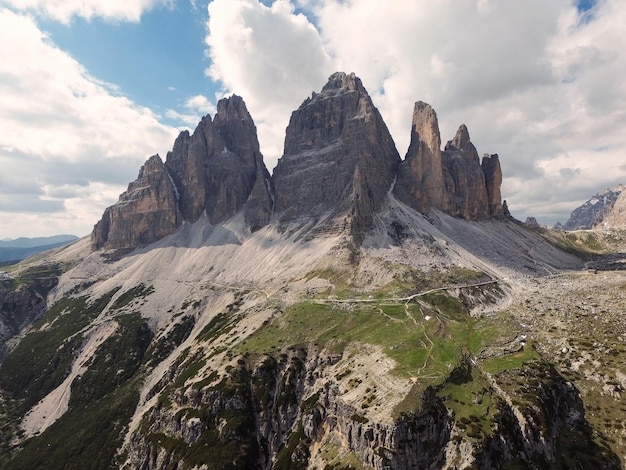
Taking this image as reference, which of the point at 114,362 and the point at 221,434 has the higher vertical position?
the point at 114,362

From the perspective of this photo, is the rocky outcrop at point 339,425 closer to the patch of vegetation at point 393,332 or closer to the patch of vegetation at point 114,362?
the patch of vegetation at point 393,332

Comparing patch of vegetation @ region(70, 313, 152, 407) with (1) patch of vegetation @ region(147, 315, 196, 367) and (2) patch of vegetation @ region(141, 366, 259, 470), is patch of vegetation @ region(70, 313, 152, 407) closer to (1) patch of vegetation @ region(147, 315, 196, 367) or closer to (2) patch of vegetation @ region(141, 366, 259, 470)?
(1) patch of vegetation @ region(147, 315, 196, 367)

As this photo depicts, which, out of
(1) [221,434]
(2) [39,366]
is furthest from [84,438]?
(2) [39,366]

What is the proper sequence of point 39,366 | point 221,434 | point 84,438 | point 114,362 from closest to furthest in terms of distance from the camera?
point 221,434 → point 84,438 → point 114,362 → point 39,366

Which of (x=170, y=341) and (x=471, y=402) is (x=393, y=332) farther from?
(x=170, y=341)

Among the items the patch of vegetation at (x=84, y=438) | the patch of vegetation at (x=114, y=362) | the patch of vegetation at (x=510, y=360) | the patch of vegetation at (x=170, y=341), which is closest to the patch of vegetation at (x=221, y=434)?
the patch of vegetation at (x=84, y=438)

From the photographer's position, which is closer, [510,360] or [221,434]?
[510,360]

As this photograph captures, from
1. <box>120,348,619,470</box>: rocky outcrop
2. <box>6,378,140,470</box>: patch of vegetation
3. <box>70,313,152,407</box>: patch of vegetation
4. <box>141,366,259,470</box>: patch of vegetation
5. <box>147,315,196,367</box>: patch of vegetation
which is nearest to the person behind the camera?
<box>120,348,619,470</box>: rocky outcrop

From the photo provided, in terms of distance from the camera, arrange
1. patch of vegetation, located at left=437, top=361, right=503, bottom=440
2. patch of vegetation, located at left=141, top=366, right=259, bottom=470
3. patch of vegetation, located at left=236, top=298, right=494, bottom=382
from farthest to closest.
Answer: patch of vegetation, located at left=236, top=298, right=494, bottom=382
patch of vegetation, located at left=141, top=366, right=259, bottom=470
patch of vegetation, located at left=437, top=361, right=503, bottom=440

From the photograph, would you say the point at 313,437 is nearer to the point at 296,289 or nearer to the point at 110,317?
the point at 296,289

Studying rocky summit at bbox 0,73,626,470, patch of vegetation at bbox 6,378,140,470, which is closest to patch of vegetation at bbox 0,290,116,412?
rocky summit at bbox 0,73,626,470

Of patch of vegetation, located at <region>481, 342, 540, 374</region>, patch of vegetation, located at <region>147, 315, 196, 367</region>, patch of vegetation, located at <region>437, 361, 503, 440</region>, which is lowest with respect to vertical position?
patch of vegetation, located at <region>147, 315, 196, 367</region>
